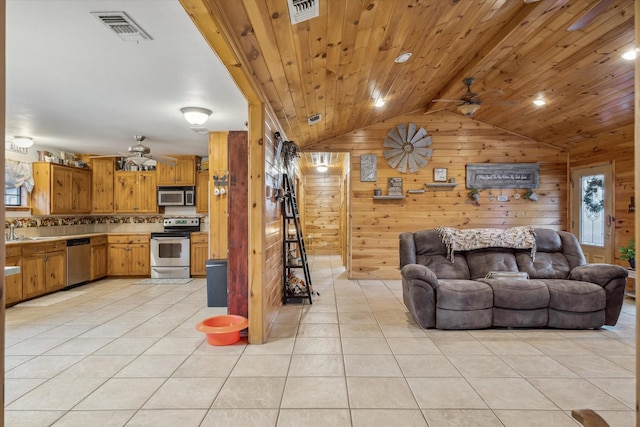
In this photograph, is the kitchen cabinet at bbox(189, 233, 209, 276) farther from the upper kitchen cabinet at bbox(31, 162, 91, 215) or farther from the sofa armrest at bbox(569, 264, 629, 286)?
the sofa armrest at bbox(569, 264, 629, 286)

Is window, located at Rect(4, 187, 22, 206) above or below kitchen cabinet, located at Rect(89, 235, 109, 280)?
above

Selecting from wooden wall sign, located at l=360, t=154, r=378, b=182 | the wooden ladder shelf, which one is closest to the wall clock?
wooden wall sign, located at l=360, t=154, r=378, b=182

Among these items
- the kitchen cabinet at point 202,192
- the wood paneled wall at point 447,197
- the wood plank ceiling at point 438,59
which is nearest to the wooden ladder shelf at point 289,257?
the wood plank ceiling at point 438,59

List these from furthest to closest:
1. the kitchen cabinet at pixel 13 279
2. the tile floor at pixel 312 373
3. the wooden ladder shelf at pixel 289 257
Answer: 1. the wooden ladder shelf at pixel 289 257
2. the kitchen cabinet at pixel 13 279
3. the tile floor at pixel 312 373

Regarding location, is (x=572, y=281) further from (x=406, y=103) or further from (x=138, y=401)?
(x=138, y=401)

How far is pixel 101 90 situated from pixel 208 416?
3104 mm

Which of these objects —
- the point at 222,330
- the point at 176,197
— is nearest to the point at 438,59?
the point at 222,330

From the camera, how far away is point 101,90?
3.19 metres

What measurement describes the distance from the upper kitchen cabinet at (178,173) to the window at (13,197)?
201 cm

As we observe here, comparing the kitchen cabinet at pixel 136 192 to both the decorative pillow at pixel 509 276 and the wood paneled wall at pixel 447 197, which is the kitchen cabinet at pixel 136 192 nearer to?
the wood paneled wall at pixel 447 197

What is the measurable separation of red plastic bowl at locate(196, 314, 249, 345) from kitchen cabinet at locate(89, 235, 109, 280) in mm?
3862

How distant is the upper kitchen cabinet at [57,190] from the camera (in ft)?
17.0

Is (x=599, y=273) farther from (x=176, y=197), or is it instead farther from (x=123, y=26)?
(x=176, y=197)

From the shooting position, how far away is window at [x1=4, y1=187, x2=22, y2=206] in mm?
4843
